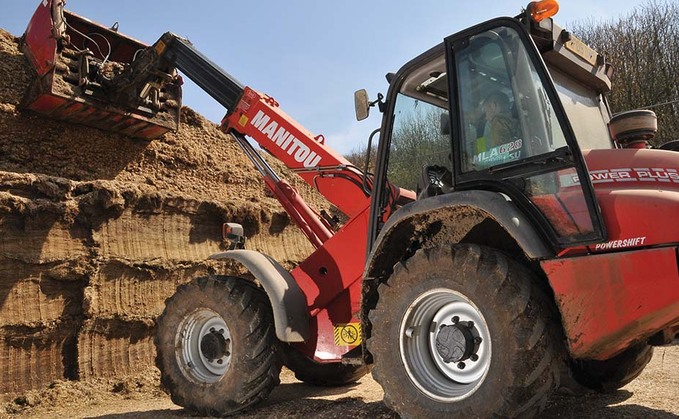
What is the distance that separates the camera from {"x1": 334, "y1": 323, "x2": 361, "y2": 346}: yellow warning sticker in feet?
13.4

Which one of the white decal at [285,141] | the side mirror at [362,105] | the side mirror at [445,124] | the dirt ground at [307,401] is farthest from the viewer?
the white decal at [285,141]

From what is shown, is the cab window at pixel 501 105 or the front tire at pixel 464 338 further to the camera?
the cab window at pixel 501 105

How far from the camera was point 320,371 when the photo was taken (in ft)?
17.0

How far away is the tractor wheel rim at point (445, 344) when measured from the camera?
9.84 ft

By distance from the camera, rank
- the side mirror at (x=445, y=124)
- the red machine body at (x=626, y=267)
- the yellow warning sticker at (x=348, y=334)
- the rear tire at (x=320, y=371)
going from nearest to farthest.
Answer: the red machine body at (x=626, y=267)
the side mirror at (x=445, y=124)
the yellow warning sticker at (x=348, y=334)
the rear tire at (x=320, y=371)

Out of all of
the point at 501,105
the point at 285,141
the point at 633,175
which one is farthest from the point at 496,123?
the point at 285,141

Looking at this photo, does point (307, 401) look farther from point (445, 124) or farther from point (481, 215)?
point (445, 124)

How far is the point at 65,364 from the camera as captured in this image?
5484 mm

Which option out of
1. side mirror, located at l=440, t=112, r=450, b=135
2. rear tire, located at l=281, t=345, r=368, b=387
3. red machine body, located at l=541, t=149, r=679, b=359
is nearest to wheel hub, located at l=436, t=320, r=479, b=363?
red machine body, located at l=541, t=149, r=679, b=359

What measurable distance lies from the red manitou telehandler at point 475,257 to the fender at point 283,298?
13mm

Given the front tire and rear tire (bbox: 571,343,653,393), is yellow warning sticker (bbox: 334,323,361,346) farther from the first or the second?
rear tire (bbox: 571,343,653,393)

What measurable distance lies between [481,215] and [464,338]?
65cm

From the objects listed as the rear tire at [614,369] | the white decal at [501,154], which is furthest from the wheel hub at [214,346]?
the rear tire at [614,369]

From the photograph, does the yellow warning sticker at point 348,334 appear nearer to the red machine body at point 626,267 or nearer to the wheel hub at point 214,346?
the wheel hub at point 214,346
